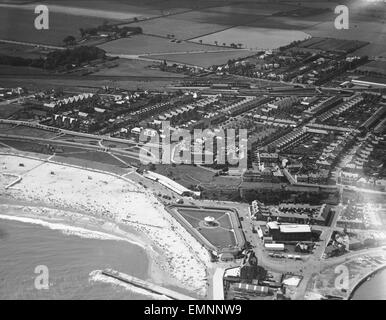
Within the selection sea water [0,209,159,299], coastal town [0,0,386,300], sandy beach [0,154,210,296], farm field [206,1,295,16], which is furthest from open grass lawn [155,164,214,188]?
farm field [206,1,295,16]

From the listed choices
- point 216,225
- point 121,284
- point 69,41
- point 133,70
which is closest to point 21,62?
point 69,41

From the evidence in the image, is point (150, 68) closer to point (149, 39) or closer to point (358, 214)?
point (149, 39)

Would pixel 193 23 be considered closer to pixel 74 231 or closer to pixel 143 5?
pixel 143 5

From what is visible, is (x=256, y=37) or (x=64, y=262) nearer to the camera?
(x=64, y=262)

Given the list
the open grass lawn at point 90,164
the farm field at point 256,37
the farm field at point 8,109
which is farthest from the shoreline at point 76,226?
the farm field at point 256,37

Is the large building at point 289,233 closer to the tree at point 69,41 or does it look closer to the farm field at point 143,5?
the tree at point 69,41

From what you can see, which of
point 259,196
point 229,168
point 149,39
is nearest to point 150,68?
point 149,39

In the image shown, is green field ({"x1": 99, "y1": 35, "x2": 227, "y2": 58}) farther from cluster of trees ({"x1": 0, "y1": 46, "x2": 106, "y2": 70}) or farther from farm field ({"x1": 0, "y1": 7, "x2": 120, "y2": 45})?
farm field ({"x1": 0, "y1": 7, "x2": 120, "y2": 45})
